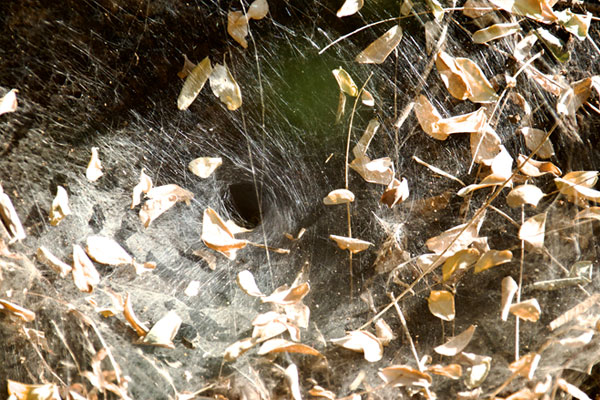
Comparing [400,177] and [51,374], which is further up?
[400,177]

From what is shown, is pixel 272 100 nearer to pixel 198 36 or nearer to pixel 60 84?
pixel 198 36

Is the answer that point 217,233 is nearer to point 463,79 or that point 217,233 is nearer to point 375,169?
point 375,169

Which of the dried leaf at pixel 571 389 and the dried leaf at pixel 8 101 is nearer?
the dried leaf at pixel 8 101

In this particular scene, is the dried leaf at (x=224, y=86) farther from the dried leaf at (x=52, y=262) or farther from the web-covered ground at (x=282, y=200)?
the dried leaf at (x=52, y=262)

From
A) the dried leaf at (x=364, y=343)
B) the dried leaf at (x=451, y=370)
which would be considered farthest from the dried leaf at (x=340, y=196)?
the dried leaf at (x=451, y=370)

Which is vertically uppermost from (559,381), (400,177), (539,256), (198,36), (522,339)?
(198,36)

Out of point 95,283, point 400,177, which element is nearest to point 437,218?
point 400,177
